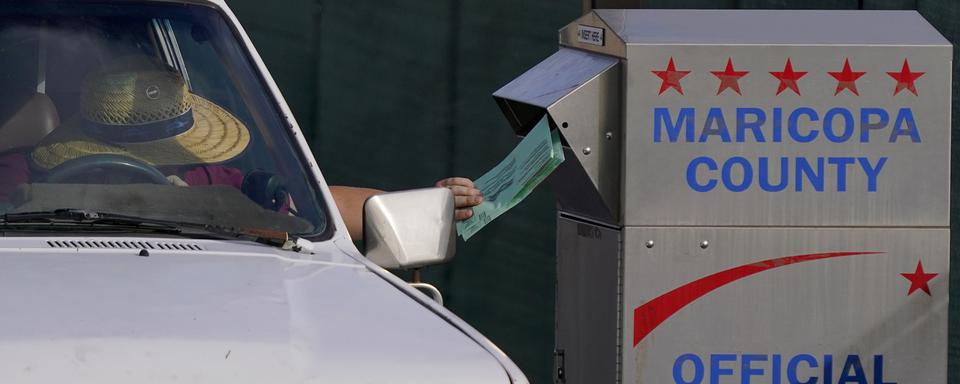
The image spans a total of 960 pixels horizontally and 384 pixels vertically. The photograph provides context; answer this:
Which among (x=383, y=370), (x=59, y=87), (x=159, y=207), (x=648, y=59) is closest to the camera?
(x=383, y=370)

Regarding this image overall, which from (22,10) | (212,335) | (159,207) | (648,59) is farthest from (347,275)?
(648,59)

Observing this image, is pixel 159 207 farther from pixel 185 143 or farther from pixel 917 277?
pixel 917 277

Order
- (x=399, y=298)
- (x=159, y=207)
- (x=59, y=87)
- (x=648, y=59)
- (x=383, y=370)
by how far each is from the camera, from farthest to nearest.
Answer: (x=648, y=59), (x=59, y=87), (x=159, y=207), (x=399, y=298), (x=383, y=370)

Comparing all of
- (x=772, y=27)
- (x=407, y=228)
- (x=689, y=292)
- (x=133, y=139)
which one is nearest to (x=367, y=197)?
(x=407, y=228)

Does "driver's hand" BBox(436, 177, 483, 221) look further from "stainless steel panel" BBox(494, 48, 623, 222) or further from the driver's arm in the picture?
"stainless steel panel" BBox(494, 48, 623, 222)

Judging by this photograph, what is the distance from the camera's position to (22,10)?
3.56 meters

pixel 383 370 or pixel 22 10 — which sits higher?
pixel 22 10

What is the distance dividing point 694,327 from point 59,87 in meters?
2.01

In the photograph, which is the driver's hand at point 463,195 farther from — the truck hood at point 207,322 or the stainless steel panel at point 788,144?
the truck hood at point 207,322

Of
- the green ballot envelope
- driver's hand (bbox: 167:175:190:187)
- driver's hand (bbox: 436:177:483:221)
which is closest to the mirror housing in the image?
driver's hand (bbox: 167:175:190:187)

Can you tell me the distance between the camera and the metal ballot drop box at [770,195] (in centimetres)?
459

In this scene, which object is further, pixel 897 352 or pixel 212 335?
pixel 897 352

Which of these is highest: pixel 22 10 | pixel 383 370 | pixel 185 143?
pixel 22 10

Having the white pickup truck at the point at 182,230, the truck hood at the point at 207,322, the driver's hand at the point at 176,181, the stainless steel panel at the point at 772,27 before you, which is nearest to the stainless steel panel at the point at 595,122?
the stainless steel panel at the point at 772,27
